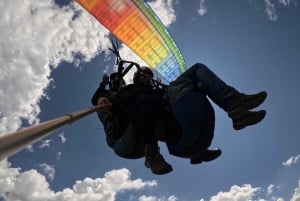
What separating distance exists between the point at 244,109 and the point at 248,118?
0.12 metres

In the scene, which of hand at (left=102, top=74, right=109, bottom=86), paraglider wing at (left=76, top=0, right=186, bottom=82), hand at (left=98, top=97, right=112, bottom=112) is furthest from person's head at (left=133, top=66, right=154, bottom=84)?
paraglider wing at (left=76, top=0, right=186, bottom=82)

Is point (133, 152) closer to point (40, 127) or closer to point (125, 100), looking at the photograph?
point (125, 100)

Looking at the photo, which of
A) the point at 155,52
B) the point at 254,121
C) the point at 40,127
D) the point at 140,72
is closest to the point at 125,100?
the point at 140,72

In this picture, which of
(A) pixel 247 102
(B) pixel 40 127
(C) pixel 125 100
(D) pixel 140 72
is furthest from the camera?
(D) pixel 140 72

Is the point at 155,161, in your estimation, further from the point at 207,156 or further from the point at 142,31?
the point at 142,31

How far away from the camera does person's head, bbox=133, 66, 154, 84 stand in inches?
232

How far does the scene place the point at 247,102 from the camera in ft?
16.4

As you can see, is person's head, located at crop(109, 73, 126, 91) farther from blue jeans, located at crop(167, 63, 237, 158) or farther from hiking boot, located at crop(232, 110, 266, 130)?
hiking boot, located at crop(232, 110, 266, 130)

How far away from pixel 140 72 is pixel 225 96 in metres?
1.44

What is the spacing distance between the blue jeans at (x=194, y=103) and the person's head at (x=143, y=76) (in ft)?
1.18

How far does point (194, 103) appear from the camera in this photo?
5.58 m

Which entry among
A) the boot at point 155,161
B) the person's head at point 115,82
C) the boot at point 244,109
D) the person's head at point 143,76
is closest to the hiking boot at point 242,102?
the boot at point 244,109

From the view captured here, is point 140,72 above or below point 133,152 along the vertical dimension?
above

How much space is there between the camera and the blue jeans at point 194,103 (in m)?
5.43
